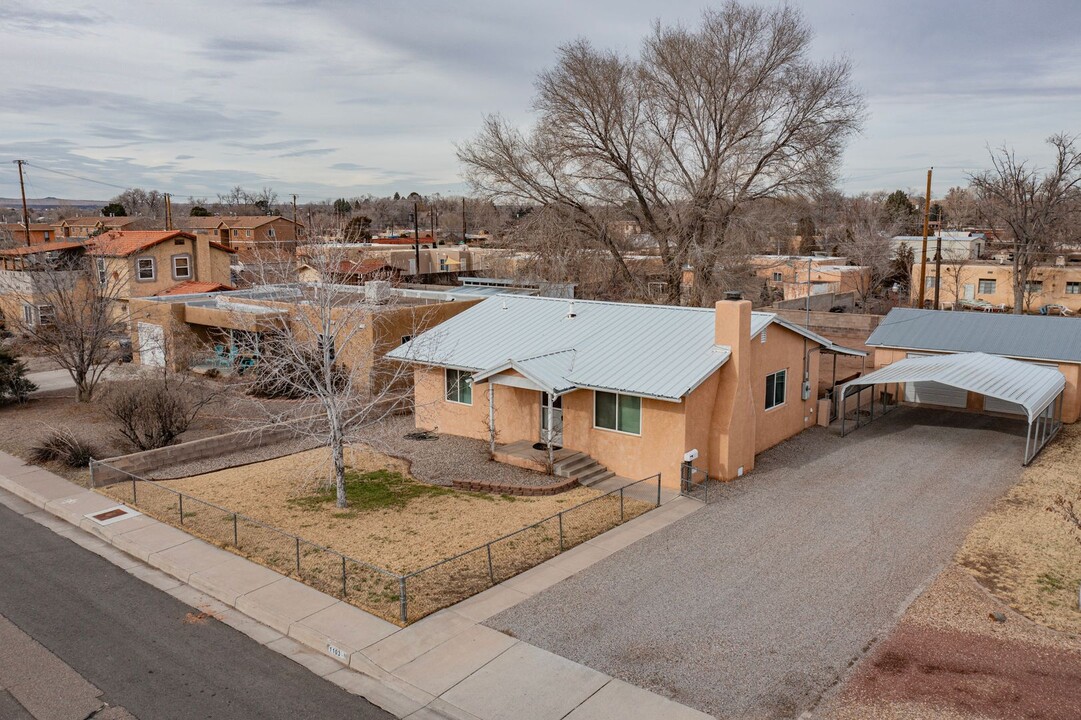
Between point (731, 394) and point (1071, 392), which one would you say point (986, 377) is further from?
point (731, 394)

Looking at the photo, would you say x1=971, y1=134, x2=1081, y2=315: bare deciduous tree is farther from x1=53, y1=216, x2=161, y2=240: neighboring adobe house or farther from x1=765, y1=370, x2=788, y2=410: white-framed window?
x1=53, y1=216, x2=161, y2=240: neighboring adobe house

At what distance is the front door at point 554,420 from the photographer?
2208 centimetres

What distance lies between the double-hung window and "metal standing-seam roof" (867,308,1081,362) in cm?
3707

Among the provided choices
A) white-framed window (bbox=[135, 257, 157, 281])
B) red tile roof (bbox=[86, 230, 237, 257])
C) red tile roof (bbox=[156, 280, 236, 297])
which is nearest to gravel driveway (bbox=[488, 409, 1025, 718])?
red tile roof (bbox=[156, 280, 236, 297])

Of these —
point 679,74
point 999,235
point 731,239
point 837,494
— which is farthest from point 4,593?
point 999,235

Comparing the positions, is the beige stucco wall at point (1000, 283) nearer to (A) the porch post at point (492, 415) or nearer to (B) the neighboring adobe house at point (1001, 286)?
(B) the neighboring adobe house at point (1001, 286)

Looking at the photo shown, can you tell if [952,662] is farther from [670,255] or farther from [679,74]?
[679,74]

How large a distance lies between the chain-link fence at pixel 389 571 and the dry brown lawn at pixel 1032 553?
7017mm

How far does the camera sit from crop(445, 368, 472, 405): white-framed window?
2438 cm

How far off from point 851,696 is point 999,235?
101 metres

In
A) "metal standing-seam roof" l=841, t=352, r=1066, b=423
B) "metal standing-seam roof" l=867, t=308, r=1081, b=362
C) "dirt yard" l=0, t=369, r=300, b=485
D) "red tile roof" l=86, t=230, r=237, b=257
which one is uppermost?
"red tile roof" l=86, t=230, r=237, b=257

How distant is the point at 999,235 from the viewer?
Answer: 3745 inches

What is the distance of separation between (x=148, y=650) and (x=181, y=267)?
3687 cm

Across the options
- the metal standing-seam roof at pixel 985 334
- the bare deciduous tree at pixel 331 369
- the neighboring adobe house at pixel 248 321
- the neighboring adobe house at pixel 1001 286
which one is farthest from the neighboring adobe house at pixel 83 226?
the neighboring adobe house at pixel 1001 286
